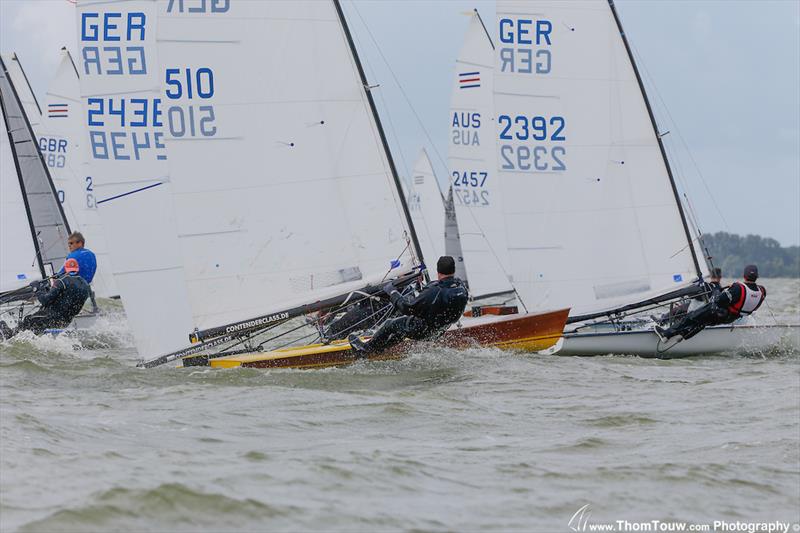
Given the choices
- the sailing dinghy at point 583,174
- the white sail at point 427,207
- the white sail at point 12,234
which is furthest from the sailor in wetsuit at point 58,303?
the white sail at point 427,207

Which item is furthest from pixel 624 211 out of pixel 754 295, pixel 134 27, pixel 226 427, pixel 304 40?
pixel 226 427

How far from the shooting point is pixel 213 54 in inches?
455

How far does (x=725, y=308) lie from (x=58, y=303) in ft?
24.2

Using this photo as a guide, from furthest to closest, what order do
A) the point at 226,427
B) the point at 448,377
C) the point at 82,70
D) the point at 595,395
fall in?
the point at 82,70 → the point at 448,377 → the point at 595,395 → the point at 226,427

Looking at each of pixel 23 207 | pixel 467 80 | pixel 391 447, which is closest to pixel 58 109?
pixel 23 207

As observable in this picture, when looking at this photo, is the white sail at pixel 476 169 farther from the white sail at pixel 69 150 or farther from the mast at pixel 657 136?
the white sail at pixel 69 150

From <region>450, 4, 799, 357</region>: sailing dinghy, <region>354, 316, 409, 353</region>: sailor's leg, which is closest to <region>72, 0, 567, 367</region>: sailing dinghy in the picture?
<region>354, 316, 409, 353</region>: sailor's leg

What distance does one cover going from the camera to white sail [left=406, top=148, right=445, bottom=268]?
1083 inches

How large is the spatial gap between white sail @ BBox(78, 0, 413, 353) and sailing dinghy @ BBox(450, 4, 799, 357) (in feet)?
12.0

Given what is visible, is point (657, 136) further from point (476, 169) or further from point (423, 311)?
point (476, 169)

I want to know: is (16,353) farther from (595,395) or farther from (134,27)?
(595,395)

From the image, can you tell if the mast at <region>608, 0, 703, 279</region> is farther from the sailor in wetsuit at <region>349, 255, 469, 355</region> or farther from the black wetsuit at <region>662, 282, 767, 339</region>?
the sailor in wetsuit at <region>349, 255, 469, 355</region>

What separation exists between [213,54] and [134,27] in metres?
0.77

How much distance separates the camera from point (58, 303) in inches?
541
